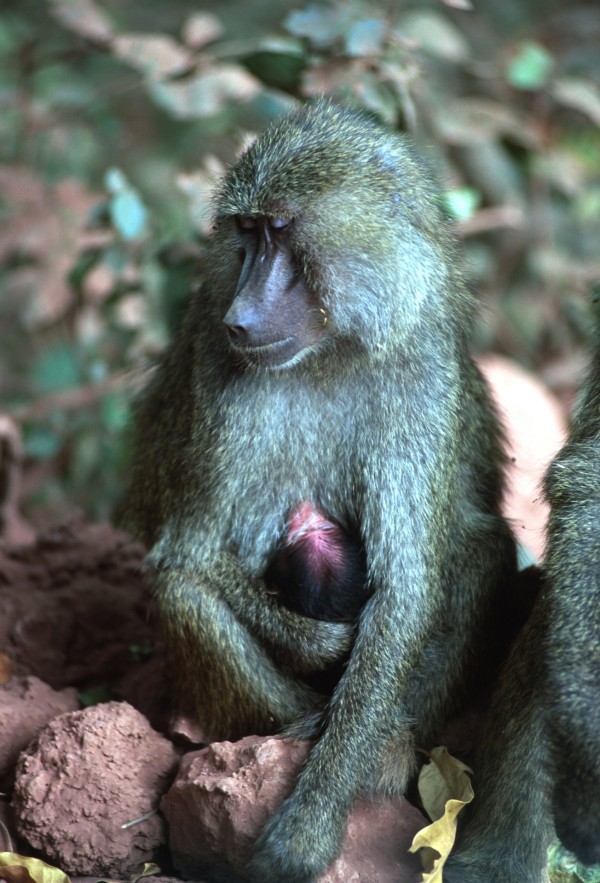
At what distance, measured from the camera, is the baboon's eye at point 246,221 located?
318 cm

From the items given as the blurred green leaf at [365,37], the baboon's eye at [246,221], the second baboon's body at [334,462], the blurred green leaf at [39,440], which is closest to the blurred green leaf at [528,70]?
the blurred green leaf at [365,37]

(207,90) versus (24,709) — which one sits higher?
(207,90)

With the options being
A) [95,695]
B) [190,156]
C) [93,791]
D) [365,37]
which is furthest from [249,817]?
[190,156]

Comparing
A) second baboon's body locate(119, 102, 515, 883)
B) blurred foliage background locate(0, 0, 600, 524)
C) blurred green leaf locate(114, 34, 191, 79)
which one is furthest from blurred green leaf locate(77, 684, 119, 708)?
blurred green leaf locate(114, 34, 191, 79)

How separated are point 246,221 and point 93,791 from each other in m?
1.58

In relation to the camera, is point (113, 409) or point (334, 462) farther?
point (113, 409)

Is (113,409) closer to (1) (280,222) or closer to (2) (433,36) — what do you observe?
(2) (433,36)

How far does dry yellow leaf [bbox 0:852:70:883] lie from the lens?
286cm

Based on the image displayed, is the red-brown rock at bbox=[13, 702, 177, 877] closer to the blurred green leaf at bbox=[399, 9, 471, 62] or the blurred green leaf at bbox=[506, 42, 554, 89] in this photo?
the blurred green leaf at bbox=[399, 9, 471, 62]

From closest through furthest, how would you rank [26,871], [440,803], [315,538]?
[26,871], [440,803], [315,538]

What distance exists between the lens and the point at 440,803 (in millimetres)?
3107

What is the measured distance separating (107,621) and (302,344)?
1.59 meters

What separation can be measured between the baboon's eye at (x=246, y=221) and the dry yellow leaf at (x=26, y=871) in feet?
5.65

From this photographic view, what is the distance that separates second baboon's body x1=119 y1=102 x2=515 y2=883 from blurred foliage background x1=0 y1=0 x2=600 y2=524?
55cm
